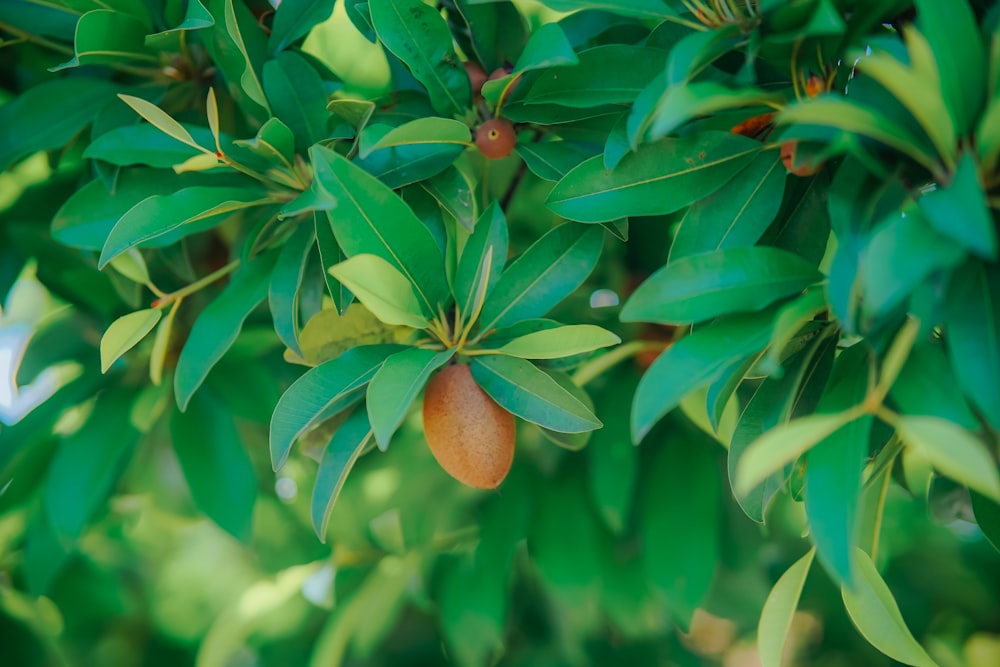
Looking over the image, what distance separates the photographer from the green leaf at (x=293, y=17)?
2.11ft

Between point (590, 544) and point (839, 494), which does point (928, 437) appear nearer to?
point (839, 494)

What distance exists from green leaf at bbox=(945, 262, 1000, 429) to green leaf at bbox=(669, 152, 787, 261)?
0.43 ft

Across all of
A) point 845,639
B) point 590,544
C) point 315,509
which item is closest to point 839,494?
point 315,509

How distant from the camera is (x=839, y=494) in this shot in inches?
16.5

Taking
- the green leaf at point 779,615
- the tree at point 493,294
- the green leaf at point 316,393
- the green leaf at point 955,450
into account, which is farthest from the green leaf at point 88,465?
the green leaf at point 955,450

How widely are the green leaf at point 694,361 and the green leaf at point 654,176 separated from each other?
0.09 m

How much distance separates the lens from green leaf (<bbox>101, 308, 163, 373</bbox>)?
56cm

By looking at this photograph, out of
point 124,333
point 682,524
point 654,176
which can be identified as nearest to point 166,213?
point 124,333

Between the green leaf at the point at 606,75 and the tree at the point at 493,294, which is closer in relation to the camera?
the tree at the point at 493,294

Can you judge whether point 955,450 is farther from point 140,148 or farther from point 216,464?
point 216,464

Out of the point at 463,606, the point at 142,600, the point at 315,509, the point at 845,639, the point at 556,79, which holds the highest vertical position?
the point at 556,79

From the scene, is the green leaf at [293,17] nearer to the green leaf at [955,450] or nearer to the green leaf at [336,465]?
the green leaf at [336,465]

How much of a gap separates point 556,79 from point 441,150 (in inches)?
3.4

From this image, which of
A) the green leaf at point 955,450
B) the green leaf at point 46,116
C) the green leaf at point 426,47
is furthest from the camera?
the green leaf at point 46,116
